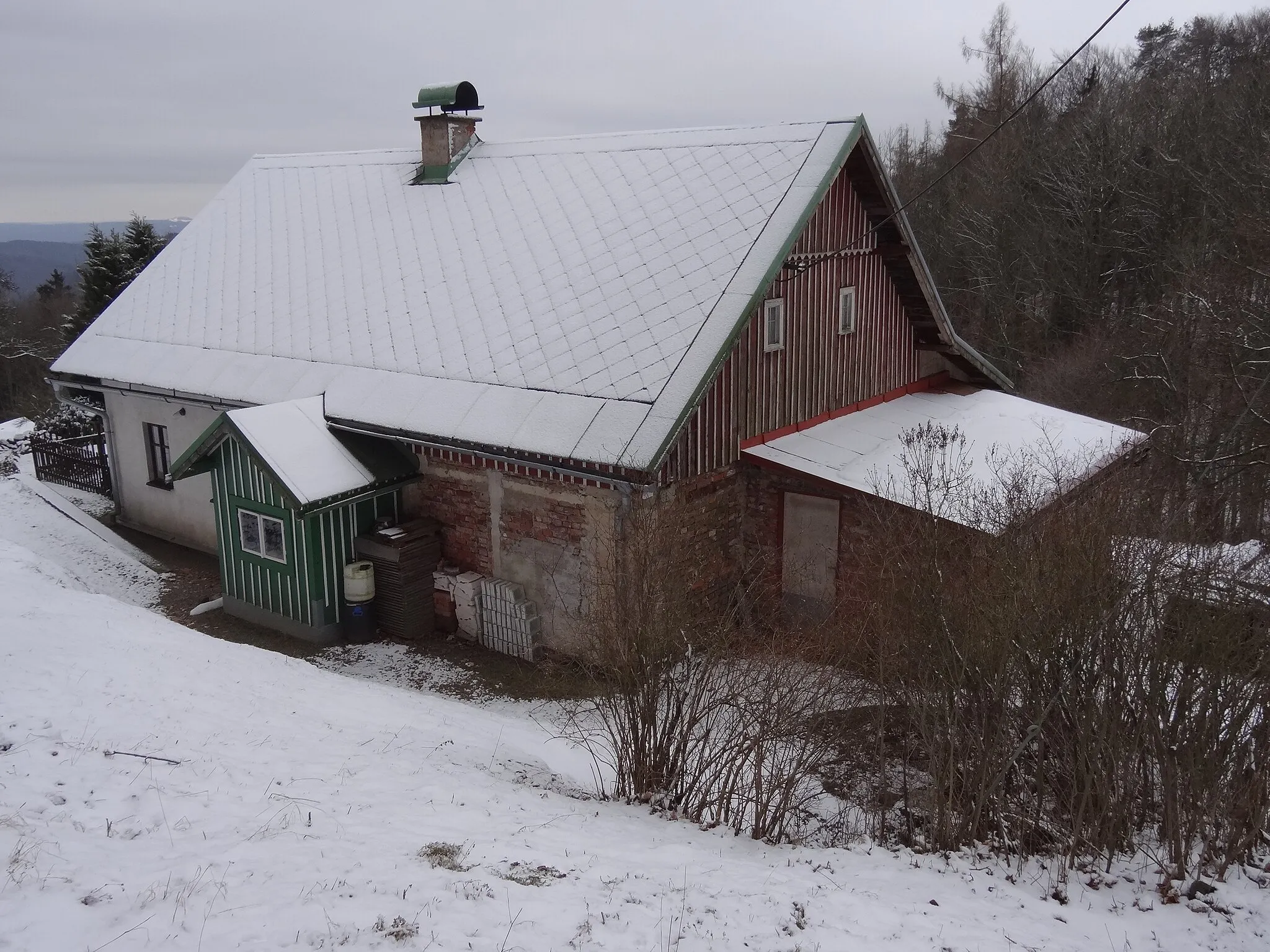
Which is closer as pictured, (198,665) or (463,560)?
(198,665)

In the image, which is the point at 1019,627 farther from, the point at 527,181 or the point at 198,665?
the point at 527,181

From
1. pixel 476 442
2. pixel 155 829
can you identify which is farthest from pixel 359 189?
pixel 155 829

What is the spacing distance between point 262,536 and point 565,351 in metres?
5.08

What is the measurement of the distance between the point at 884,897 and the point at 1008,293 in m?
27.2

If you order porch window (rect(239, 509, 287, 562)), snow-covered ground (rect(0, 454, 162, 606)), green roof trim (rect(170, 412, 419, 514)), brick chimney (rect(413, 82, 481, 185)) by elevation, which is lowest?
snow-covered ground (rect(0, 454, 162, 606))

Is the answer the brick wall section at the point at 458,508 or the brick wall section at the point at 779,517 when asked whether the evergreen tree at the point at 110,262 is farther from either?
the brick wall section at the point at 779,517

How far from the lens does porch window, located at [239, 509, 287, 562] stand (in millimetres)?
13094

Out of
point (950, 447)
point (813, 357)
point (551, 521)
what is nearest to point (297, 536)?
point (551, 521)

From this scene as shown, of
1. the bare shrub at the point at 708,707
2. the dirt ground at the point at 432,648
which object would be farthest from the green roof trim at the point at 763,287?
the dirt ground at the point at 432,648

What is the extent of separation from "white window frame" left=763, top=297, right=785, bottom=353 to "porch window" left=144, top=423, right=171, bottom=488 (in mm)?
11386

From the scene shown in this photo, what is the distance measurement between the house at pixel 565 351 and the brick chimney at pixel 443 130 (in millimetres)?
48

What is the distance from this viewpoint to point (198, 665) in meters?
10.2

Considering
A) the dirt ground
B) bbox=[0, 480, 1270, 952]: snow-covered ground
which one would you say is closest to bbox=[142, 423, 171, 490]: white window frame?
the dirt ground

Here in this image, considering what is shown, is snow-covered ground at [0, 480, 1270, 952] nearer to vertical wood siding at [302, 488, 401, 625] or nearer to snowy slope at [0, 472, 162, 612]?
vertical wood siding at [302, 488, 401, 625]
